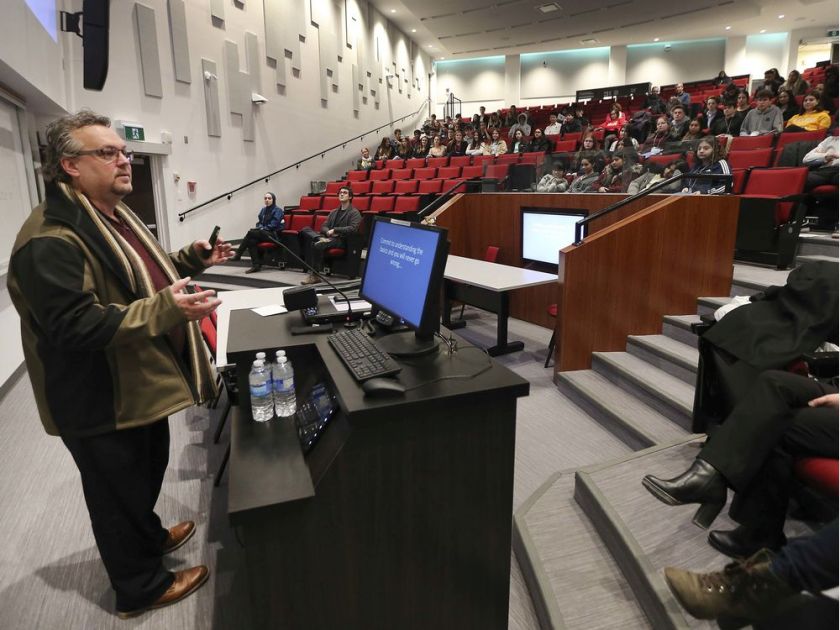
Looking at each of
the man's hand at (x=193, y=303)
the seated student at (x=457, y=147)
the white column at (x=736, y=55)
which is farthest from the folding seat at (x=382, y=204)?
the white column at (x=736, y=55)

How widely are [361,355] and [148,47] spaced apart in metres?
7.50

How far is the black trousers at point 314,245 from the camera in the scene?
19.9 feet

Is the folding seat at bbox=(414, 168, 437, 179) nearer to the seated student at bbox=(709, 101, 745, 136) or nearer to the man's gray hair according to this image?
the seated student at bbox=(709, 101, 745, 136)

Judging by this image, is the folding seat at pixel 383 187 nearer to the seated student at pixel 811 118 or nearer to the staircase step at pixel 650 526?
the seated student at pixel 811 118

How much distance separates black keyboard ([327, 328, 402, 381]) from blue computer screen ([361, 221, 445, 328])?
123 mm

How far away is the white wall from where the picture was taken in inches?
609

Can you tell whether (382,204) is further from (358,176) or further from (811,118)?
(811,118)

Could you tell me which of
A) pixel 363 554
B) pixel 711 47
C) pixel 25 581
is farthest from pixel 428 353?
pixel 711 47

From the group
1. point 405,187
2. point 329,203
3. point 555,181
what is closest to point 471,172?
point 405,187

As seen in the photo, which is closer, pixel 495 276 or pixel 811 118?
pixel 495 276

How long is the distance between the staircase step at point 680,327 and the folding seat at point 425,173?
21.2ft

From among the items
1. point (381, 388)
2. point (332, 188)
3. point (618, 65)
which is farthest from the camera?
point (618, 65)

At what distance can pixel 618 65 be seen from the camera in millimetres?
16250

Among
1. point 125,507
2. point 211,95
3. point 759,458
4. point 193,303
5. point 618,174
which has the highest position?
point 211,95
